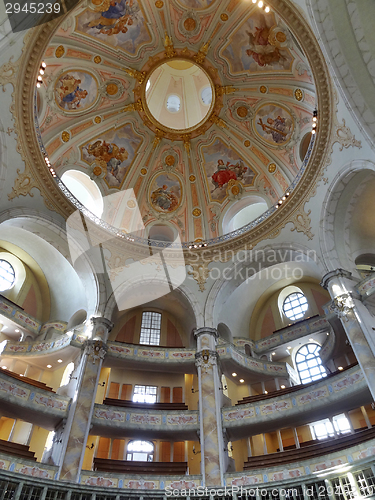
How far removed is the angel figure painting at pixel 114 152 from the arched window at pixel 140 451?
15499 millimetres

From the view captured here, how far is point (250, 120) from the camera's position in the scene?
2473cm

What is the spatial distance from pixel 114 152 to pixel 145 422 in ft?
55.0

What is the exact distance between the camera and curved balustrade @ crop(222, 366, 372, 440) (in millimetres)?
15141

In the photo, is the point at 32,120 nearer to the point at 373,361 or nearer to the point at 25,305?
the point at 25,305

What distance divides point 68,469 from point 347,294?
43.2 feet

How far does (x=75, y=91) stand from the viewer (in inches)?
875

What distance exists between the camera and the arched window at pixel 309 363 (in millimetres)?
20156

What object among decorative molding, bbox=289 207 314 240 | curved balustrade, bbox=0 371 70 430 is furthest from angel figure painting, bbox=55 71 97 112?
curved balustrade, bbox=0 371 70 430

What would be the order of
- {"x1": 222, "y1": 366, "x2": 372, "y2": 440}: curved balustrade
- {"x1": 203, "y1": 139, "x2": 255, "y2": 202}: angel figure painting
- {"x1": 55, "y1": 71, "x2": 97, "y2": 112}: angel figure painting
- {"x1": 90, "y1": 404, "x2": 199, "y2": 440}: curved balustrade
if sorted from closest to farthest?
{"x1": 222, "y1": 366, "x2": 372, "y2": 440}: curved balustrade → {"x1": 90, "y1": 404, "x2": 199, "y2": 440}: curved balustrade → {"x1": 55, "y1": 71, "x2": 97, "y2": 112}: angel figure painting → {"x1": 203, "y1": 139, "x2": 255, "y2": 202}: angel figure painting

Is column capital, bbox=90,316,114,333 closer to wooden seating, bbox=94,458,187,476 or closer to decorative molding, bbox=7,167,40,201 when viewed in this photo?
wooden seating, bbox=94,458,187,476

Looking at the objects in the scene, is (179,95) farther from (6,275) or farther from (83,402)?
(83,402)

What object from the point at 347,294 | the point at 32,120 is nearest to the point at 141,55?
the point at 32,120

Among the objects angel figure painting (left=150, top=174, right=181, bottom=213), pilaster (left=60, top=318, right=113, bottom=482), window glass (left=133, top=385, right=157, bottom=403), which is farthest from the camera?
angel figure painting (left=150, top=174, right=181, bottom=213)

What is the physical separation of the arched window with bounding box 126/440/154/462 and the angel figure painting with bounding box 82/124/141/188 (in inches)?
610
